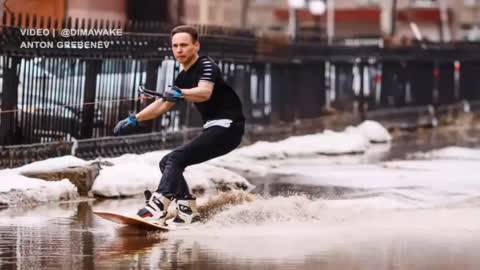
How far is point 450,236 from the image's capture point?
465 inches

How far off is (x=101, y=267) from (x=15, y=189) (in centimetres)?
487

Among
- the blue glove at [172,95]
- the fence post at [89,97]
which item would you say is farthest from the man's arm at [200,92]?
the fence post at [89,97]

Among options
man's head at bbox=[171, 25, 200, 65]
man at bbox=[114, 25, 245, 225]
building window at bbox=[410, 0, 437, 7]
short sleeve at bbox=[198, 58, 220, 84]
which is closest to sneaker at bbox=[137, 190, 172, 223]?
man at bbox=[114, 25, 245, 225]

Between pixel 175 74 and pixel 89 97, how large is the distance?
2390mm

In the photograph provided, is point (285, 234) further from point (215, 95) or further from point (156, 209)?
point (215, 95)

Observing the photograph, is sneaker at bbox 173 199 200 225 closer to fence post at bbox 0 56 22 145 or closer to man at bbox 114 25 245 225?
man at bbox 114 25 245 225

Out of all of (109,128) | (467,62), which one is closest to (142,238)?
(109,128)

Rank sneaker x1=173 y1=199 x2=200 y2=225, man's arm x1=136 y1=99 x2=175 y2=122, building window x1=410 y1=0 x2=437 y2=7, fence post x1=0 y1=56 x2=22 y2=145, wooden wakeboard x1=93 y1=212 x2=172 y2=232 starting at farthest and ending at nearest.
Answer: building window x1=410 y1=0 x2=437 y2=7 < fence post x1=0 y1=56 x2=22 y2=145 < sneaker x1=173 y1=199 x2=200 y2=225 < man's arm x1=136 y1=99 x2=175 y2=122 < wooden wakeboard x1=93 y1=212 x2=172 y2=232

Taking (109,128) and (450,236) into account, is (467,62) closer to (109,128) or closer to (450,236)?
(109,128)

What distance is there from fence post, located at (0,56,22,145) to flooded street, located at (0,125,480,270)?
1965 millimetres

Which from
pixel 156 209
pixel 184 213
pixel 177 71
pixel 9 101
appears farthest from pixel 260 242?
pixel 177 71

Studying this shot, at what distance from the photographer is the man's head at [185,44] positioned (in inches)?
484

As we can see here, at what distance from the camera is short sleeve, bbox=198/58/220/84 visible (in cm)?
1214

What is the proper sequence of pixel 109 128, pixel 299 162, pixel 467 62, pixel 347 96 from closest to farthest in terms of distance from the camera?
1. pixel 109 128
2. pixel 299 162
3. pixel 347 96
4. pixel 467 62
